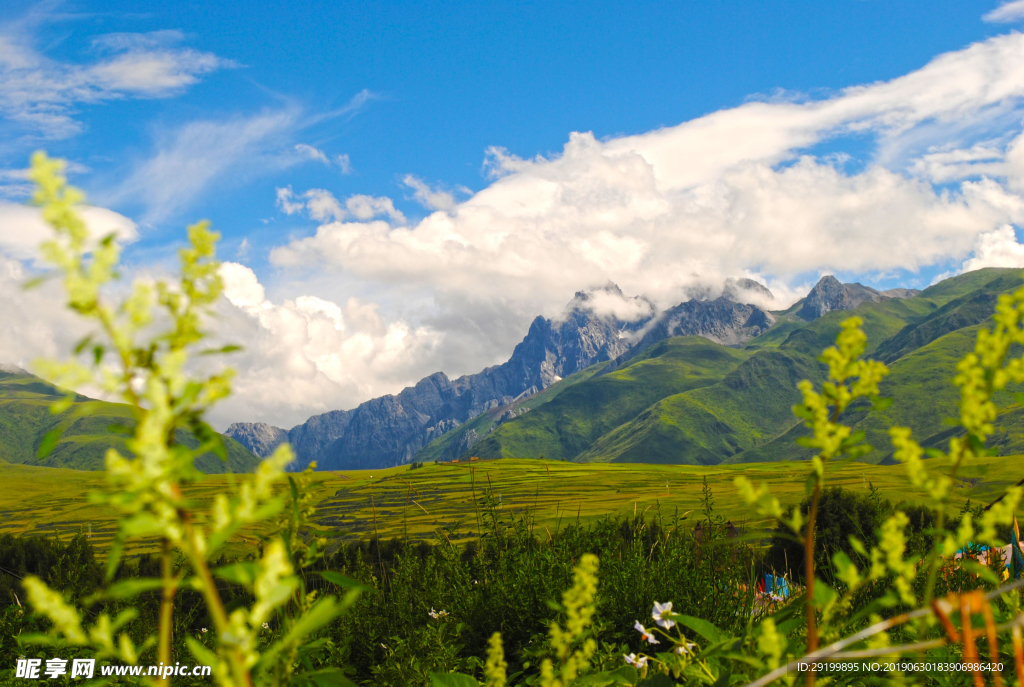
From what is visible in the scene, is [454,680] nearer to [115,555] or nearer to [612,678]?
[612,678]

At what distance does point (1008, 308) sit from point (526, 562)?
5101 millimetres

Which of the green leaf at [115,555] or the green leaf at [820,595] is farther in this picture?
the green leaf at [820,595]

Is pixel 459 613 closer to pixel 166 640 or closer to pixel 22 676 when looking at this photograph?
pixel 22 676

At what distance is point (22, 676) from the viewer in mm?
5266

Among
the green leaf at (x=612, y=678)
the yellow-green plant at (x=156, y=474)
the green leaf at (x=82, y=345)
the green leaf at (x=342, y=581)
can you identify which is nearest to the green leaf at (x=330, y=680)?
the green leaf at (x=342, y=581)

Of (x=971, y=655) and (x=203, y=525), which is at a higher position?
(x=203, y=525)

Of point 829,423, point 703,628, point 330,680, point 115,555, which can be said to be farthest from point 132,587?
point 703,628

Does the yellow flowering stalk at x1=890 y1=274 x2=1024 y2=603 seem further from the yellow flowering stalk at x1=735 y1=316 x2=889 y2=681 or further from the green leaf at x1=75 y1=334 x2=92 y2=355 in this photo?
the green leaf at x1=75 y1=334 x2=92 y2=355

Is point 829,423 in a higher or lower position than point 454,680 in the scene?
higher

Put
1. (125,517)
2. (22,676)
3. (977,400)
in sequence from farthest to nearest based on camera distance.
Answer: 1. (22,676)
2. (977,400)
3. (125,517)

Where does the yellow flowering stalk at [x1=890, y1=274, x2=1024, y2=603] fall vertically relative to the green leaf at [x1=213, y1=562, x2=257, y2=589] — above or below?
above

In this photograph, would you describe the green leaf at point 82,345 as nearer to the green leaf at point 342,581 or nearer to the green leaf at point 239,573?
the green leaf at point 239,573

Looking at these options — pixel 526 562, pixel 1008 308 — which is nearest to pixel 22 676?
pixel 526 562

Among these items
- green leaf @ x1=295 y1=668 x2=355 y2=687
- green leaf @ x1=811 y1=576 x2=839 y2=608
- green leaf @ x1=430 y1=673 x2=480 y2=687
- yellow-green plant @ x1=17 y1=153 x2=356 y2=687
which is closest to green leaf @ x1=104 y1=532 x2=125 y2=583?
yellow-green plant @ x1=17 y1=153 x2=356 y2=687
